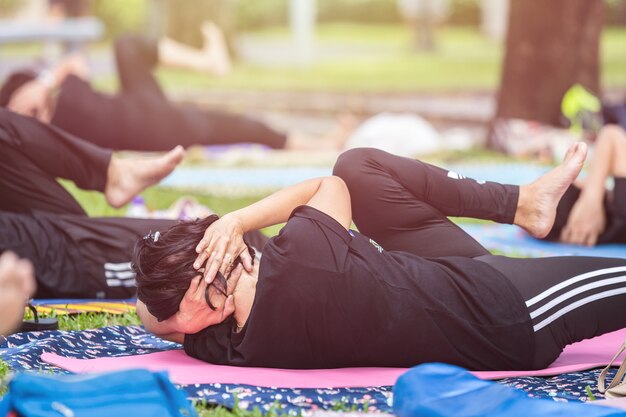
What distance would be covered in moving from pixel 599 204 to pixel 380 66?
894cm

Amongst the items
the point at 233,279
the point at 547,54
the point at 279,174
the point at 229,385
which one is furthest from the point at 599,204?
the point at 547,54

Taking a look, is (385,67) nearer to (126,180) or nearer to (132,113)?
(132,113)

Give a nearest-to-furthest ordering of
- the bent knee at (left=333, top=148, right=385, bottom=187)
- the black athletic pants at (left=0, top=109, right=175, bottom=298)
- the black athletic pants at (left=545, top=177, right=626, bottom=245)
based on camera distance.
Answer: the bent knee at (left=333, top=148, right=385, bottom=187)
the black athletic pants at (left=0, top=109, right=175, bottom=298)
the black athletic pants at (left=545, top=177, right=626, bottom=245)

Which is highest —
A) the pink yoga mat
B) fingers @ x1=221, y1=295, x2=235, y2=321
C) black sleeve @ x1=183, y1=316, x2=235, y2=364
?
fingers @ x1=221, y1=295, x2=235, y2=321

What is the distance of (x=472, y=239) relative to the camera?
3568mm

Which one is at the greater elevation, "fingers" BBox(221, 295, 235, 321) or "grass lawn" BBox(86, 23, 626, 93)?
"grass lawn" BBox(86, 23, 626, 93)

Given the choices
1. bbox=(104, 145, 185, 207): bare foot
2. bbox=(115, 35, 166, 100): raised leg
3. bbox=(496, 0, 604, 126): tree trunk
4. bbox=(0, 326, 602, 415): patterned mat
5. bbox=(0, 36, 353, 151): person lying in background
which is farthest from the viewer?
bbox=(496, 0, 604, 126): tree trunk

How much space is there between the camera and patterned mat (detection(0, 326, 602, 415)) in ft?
9.43

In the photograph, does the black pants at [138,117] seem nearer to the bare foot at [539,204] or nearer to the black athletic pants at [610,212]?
the black athletic pants at [610,212]

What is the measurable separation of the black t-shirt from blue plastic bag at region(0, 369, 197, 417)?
1.73ft

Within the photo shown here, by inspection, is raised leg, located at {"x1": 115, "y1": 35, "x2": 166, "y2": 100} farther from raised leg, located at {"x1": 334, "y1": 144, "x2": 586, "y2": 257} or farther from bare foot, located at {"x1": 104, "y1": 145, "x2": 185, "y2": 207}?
raised leg, located at {"x1": 334, "y1": 144, "x2": 586, "y2": 257}

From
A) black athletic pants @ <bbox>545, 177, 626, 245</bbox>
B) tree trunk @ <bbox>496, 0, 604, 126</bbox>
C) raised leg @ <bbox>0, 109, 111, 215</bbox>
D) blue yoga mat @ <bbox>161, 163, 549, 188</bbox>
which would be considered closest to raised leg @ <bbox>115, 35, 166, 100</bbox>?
blue yoga mat @ <bbox>161, 163, 549, 188</bbox>

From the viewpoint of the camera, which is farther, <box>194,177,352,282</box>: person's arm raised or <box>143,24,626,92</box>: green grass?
<box>143,24,626,92</box>: green grass

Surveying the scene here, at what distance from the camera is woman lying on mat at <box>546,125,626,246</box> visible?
5.34 m
